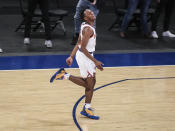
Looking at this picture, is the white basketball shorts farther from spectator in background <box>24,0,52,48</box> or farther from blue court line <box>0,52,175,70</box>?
spectator in background <box>24,0,52,48</box>

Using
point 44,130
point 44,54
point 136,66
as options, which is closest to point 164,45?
point 136,66

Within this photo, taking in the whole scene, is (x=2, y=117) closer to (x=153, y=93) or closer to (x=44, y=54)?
(x=153, y=93)

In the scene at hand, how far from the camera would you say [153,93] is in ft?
19.1

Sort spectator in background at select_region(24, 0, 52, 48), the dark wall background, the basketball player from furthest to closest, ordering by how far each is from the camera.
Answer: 1. the dark wall background
2. spectator in background at select_region(24, 0, 52, 48)
3. the basketball player

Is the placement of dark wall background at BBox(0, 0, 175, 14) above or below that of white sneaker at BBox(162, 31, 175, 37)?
below

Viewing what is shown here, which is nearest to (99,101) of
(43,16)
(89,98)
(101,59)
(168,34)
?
(89,98)

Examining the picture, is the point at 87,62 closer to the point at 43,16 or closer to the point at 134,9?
the point at 43,16

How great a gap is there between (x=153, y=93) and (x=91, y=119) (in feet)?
4.31

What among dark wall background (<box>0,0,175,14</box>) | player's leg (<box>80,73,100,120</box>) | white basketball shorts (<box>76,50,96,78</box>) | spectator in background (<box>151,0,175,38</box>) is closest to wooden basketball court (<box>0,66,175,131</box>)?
player's leg (<box>80,73,100,120</box>)

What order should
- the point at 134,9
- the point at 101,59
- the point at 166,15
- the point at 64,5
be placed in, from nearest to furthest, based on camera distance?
the point at 101,59
the point at 134,9
the point at 166,15
the point at 64,5

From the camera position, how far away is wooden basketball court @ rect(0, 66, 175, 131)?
4.69m

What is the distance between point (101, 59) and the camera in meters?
7.56

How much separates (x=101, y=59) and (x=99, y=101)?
2.16 metres

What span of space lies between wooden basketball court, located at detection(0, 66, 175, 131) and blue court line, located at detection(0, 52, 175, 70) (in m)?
0.31
